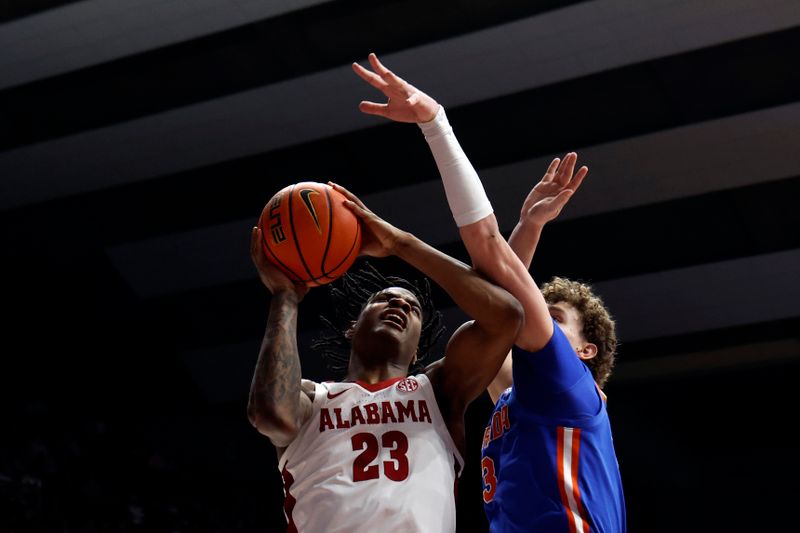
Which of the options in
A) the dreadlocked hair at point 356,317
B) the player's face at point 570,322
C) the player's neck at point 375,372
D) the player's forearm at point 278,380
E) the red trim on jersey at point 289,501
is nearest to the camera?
the player's forearm at point 278,380

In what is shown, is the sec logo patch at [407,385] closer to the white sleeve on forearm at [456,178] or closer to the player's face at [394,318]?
the player's face at [394,318]

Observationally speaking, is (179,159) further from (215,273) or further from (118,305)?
(118,305)

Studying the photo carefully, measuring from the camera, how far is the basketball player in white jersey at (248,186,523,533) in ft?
8.26

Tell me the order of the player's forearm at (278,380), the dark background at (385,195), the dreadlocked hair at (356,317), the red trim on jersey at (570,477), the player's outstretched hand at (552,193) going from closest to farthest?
1. the player's forearm at (278,380)
2. the red trim on jersey at (570,477)
3. the player's outstretched hand at (552,193)
4. the dreadlocked hair at (356,317)
5. the dark background at (385,195)

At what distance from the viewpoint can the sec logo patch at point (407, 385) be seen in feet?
9.15

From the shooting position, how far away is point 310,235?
2.65 metres

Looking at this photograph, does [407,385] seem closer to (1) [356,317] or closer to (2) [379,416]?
(2) [379,416]

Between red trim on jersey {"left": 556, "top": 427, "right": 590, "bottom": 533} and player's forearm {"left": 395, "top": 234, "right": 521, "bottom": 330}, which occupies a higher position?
player's forearm {"left": 395, "top": 234, "right": 521, "bottom": 330}

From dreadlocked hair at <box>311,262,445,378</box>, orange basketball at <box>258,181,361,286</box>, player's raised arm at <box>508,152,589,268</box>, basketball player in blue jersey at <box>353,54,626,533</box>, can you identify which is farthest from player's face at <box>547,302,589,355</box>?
orange basketball at <box>258,181,361,286</box>

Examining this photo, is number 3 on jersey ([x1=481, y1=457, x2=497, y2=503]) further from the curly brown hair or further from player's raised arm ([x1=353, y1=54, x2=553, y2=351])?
the curly brown hair

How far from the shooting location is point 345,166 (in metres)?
8.85

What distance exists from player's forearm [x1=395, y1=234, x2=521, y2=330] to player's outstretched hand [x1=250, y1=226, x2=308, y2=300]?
0.36 meters

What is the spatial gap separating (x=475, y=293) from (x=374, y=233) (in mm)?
375

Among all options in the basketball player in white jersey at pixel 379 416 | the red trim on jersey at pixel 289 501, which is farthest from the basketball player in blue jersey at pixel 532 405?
the red trim on jersey at pixel 289 501
